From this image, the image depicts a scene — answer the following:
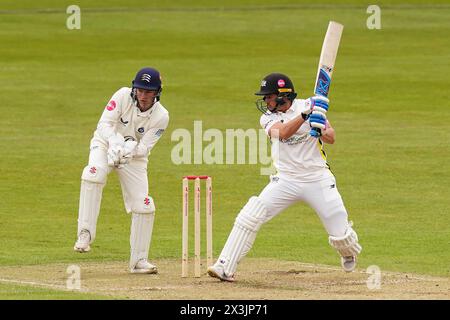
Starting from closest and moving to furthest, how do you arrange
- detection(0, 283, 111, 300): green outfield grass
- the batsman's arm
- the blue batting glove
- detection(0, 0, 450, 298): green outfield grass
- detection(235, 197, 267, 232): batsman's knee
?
detection(0, 283, 111, 300): green outfield grass
the blue batting glove
the batsman's arm
detection(235, 197, 267, 232): batsman's knee
detection(0, 0, 450, 298): green outfield grass

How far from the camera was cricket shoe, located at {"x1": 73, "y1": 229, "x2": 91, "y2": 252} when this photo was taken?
1232 cm

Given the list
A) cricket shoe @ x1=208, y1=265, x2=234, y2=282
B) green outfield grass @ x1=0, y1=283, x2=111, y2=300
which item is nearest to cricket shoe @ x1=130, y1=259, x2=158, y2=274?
cricket shoe @ x1=208, y1=265, x2=234, y2=282

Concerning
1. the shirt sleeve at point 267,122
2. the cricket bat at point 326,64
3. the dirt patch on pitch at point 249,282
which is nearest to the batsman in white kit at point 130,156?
the dirt patch on pitch at point 249,282

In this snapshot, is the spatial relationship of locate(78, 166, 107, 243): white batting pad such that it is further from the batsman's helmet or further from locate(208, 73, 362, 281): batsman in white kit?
the batsman's helmet

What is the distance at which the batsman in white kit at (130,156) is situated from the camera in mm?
12477

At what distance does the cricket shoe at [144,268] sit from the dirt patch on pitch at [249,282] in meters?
0.10

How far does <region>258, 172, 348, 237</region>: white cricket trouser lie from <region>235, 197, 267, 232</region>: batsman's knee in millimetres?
64

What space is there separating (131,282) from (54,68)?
2195cm

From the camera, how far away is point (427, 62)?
34406 millimetres

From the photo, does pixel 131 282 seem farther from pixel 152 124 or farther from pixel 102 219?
pixel 102 219

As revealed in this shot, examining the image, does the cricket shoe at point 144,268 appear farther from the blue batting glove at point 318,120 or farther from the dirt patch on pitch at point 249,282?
the blue batting glove at point 318,120

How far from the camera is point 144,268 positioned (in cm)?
1285
